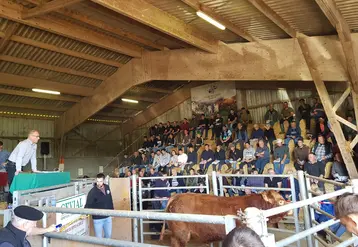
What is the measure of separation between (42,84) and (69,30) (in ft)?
14.9

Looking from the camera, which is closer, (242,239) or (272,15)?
(242,239)

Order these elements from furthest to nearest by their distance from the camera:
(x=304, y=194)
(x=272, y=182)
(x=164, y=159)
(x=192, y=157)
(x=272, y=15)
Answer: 1. (x=164, y=159)
2. (x=192, y=157)
3. (x=272, y=182)
4. (x=272, y=15)
5. (x=304, y=194)

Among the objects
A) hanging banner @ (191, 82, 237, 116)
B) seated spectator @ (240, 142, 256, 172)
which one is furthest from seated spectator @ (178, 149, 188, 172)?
hanging banner @ (191, 82, 237, 116)

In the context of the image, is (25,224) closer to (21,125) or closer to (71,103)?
(71,103)

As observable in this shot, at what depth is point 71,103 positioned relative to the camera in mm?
16375

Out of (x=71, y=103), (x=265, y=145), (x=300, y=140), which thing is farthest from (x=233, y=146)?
(x=71, y=103)

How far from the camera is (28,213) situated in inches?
92.1

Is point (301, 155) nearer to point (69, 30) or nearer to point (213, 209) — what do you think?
point (213, 209)

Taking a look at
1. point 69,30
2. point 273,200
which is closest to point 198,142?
point 69,30

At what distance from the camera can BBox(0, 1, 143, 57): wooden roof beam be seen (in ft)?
27.2

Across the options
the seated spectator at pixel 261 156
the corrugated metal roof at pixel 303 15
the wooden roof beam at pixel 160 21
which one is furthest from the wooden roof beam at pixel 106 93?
the corrugated metal roof at pixel 303 15

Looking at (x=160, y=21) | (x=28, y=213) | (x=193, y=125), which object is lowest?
(x=28, y=213)

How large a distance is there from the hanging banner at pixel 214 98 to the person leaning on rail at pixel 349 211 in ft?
46.1

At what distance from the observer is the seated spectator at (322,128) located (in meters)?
9.69
